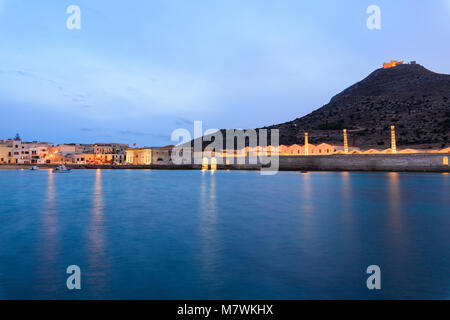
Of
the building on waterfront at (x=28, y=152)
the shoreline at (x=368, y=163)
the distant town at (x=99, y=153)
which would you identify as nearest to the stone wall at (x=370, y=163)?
the shoreline at (x=368, y=163)

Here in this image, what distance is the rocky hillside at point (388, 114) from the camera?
73125 millimetres

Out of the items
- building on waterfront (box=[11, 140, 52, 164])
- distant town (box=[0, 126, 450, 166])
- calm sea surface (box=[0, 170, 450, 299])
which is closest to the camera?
calm sea surface (box=[0, 170, 450, 299])

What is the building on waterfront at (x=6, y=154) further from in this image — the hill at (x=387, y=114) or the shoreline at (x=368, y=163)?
the hill at (x=387, y=114)

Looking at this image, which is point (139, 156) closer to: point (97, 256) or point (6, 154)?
point (6, 154)

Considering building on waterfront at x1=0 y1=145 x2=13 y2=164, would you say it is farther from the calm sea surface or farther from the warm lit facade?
the calm sea surface

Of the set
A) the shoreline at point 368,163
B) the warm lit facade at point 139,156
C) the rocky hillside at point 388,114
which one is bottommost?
the shoreline at point 368,163

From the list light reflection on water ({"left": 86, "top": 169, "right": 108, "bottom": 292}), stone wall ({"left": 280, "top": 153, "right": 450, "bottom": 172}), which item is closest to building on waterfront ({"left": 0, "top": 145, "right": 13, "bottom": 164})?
stone wall ({"left": 280, "top": 153, "right": 450, "bottom": 172})

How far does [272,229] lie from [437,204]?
11.4m

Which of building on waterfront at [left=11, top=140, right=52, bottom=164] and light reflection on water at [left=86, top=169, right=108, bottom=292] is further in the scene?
building on waterfront at [left=11, top=140, right=52, bottom=164]

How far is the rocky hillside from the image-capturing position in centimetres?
7312

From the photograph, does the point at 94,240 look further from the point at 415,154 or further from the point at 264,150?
the point at 264,150

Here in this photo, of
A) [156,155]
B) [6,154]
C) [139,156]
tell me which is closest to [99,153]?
[139,156]

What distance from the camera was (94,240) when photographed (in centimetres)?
1000

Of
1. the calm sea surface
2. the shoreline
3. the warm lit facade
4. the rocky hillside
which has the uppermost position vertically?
the rocky hillside
